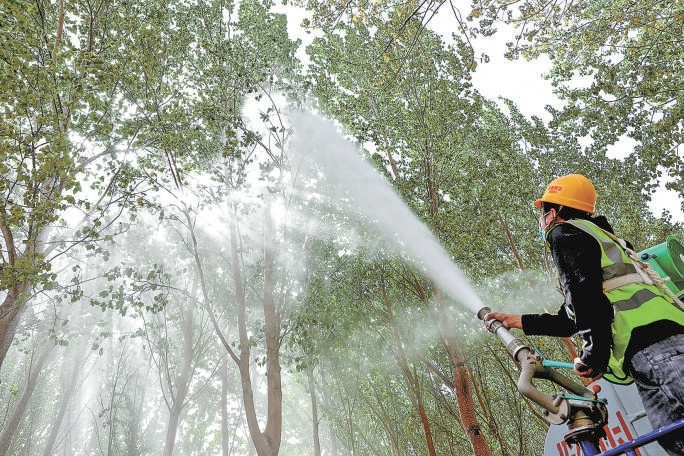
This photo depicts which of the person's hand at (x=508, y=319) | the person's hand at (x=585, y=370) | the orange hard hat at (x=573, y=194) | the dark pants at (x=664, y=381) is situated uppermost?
the orange hard hat at (x=573, y=194)

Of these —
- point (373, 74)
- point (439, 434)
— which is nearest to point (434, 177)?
point (373, 74)

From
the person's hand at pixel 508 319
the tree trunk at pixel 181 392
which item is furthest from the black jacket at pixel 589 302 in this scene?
the tree trunk at pixel 181 392

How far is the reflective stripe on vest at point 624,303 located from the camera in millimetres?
2066

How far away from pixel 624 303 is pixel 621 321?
101mm

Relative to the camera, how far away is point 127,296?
8.74 m

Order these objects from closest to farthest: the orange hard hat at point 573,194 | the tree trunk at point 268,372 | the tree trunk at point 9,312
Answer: the orange hard hat at point 573,194, the tree trunk at point 9,312, the tree trunk at point 268,372

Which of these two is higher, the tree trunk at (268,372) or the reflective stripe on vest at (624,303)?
the tree trunk at (268,372)

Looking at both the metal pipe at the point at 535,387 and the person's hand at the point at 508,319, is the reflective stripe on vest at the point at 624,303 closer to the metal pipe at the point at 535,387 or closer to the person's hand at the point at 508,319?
the metal pipe at the point at 535,387

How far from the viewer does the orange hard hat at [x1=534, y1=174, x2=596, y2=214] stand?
8.65 ft

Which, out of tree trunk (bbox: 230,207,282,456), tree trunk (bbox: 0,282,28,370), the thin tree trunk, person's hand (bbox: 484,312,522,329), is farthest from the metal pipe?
the thin tree trunk

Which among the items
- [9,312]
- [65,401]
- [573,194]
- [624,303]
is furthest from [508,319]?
[65,401]

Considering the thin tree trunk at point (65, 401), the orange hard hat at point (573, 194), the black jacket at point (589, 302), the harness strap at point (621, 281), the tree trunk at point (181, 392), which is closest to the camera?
the black jacket at point (589, 302)

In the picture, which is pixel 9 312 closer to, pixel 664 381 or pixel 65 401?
pixel 664 381

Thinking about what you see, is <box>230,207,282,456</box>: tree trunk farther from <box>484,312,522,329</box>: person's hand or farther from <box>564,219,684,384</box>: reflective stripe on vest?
<box>564,219,684,384</box>: reflective stripe on vest
